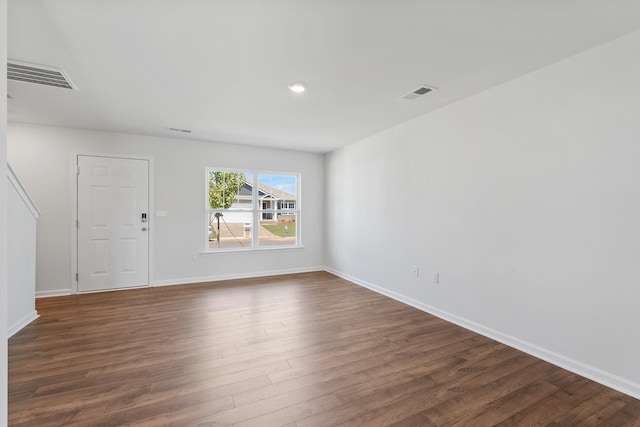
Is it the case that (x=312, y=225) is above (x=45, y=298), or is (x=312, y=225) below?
above

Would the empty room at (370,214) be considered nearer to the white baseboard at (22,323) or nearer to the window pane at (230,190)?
the white baseboard at (22,323)

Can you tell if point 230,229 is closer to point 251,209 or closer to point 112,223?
point 251,209

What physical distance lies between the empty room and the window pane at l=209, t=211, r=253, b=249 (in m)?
1.01

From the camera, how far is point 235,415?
1.74m

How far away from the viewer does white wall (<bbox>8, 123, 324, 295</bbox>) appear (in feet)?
13.5

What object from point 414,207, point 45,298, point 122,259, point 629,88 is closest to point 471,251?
point 414,207

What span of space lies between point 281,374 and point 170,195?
378cm

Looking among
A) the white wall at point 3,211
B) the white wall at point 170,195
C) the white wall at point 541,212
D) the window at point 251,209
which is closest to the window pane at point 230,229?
the window at point 251,209

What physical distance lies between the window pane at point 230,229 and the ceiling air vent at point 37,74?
9.26ft

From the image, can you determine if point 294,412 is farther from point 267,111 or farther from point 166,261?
point 166,261

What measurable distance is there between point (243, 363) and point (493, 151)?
3.03 m

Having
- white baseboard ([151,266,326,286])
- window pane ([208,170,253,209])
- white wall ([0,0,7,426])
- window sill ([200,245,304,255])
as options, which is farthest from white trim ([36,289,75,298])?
white wall ([0,0,7,426])

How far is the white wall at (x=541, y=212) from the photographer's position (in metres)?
2.04

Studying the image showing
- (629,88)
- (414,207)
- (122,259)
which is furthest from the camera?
(122,259)
